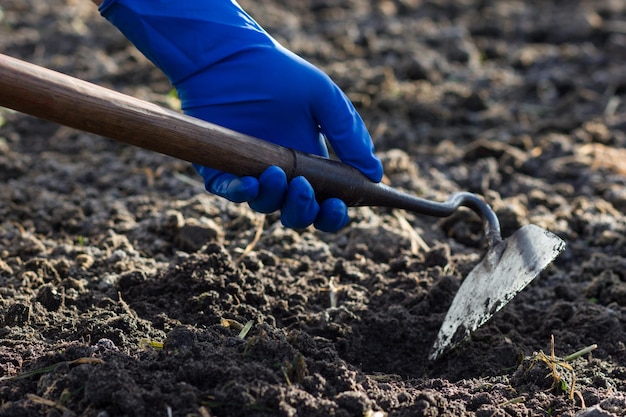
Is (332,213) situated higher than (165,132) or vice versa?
(165,132)

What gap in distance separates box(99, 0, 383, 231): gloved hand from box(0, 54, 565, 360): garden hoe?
0.11m

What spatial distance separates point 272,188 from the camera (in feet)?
8.77

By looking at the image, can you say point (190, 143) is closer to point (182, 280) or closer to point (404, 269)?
point (182, 280)

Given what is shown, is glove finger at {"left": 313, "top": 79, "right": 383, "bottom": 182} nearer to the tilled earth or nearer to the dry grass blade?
the tilled earth

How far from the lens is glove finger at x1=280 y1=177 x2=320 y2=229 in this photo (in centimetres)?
272

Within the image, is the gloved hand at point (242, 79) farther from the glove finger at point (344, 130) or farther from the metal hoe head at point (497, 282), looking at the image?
the metal hoe head at point (497, 282)

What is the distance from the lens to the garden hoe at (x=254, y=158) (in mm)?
2318

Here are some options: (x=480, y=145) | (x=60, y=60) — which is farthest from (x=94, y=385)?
(x=60, y=60)

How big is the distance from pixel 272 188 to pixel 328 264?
2.65 ft

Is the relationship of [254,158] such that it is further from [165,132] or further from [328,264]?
[328,264]

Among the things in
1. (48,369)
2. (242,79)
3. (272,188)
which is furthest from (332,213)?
(48,369)

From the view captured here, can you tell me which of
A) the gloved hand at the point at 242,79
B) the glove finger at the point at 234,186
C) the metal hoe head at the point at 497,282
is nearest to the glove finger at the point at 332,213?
the gloved hand at the point at 242,79

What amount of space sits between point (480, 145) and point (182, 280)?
7.05 ft

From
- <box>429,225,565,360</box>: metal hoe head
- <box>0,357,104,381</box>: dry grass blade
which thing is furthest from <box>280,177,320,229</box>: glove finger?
<box>0,357,104,381</box>: dry grass blade
